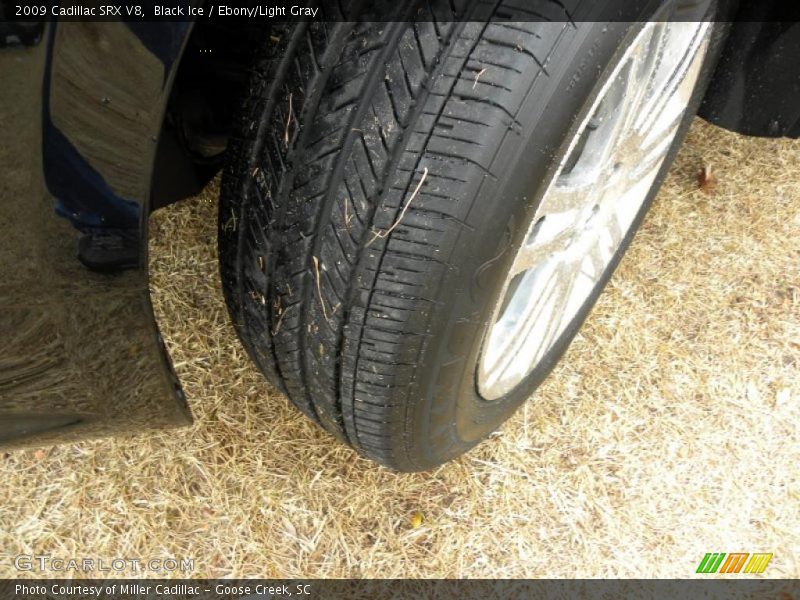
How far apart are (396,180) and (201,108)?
565mm

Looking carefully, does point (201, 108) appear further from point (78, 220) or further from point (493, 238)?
point (493, 238)

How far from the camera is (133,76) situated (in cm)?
98

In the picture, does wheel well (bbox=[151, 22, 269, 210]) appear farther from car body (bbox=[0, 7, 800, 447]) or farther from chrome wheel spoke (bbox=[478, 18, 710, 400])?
chrome wheel spoke (bbox=[478, 18, 710, 400])

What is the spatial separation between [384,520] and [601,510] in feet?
1.83

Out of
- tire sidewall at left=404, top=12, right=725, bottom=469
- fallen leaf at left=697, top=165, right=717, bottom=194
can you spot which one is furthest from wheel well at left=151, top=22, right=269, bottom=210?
fallen leaf at left=697, top=165, right=717, bottom=194

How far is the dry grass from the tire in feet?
1.72

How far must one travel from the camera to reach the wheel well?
4.67 ft

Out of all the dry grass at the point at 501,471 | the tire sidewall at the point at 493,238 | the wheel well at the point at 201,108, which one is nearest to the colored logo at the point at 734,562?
the dry grass at the point at 501,471

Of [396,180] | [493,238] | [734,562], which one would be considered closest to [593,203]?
[493,238]

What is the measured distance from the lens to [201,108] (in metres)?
1.56

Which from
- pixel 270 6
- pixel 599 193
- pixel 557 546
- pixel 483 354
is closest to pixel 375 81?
pixel 270 6

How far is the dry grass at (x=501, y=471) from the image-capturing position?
6.11 ft

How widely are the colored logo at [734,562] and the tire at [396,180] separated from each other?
95 cm

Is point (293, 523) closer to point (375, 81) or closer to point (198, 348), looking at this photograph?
point (198, 348)
